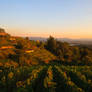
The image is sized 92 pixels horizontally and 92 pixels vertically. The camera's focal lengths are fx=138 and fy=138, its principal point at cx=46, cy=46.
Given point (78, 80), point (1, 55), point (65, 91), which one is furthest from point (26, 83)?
point (1, 55)

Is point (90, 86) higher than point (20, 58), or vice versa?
point (90, 86)

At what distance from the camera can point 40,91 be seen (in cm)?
1242

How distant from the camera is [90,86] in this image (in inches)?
500

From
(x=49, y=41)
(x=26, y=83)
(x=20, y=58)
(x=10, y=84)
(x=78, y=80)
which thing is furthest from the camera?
(x=49, y=41)

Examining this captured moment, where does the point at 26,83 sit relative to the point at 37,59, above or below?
above

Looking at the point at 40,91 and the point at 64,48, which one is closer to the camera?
the point at 40,91

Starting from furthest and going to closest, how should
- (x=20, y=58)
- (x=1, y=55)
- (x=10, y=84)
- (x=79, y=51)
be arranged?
1. (x=79, y=51)
2. (x=1, y=55)
3. (x=20, y=58)
4. (x=10, y=84)

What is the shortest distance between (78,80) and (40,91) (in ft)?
16.7

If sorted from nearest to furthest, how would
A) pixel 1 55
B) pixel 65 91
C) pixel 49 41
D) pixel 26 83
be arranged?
pixel 65 91 → pixel 26 83 → pixel 1 55 → pixel 49 41

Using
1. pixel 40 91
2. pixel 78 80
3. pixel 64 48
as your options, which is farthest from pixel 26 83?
pixel 64 48

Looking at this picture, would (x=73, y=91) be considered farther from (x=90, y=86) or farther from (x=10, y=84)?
(x=10, y=84)

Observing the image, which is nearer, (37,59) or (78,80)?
(78,80)

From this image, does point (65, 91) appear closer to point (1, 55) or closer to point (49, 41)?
point (1, 55)

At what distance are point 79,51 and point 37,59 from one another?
106ft
